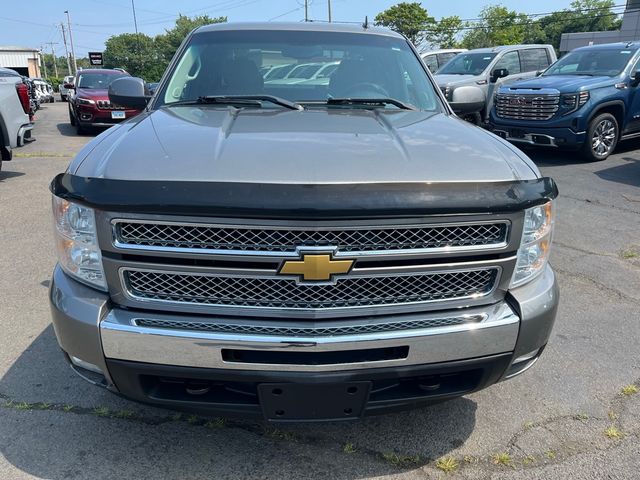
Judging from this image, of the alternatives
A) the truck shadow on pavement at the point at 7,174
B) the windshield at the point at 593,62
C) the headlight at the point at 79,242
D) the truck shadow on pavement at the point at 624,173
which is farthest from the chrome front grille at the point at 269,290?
the windshield at the point at 593,62

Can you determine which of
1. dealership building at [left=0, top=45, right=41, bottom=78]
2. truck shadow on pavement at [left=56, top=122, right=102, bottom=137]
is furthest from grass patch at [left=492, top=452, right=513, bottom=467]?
dealership building at [left=0, top=45, right=41, bottom=78]

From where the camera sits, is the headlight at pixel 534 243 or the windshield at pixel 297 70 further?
the windshield at pixel 297 70

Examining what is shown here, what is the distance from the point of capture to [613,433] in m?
2.71

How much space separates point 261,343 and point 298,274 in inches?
11.1

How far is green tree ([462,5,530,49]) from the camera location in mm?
68688

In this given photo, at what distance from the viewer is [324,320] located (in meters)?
2.07

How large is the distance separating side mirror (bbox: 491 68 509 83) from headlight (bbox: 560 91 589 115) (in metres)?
3.30

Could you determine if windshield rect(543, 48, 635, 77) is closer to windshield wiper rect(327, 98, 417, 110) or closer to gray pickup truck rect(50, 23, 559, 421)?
windshield wiper rect(327, 98, 417, 110)

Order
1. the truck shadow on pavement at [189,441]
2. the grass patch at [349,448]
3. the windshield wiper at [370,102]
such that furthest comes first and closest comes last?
the windshield wiper at [370,102] → the grass patch at [349,448] → the truck shadow on pavement at [189,441]

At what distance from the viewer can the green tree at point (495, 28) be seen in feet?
225

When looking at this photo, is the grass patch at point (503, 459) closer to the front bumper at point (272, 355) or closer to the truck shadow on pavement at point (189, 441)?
the truck shadow on pavement at point (189, 441)

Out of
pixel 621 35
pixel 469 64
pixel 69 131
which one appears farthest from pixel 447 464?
pixel 621 35

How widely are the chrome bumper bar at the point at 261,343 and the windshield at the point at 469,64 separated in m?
11.8

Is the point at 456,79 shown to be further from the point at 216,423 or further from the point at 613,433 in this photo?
the point at 216,423
